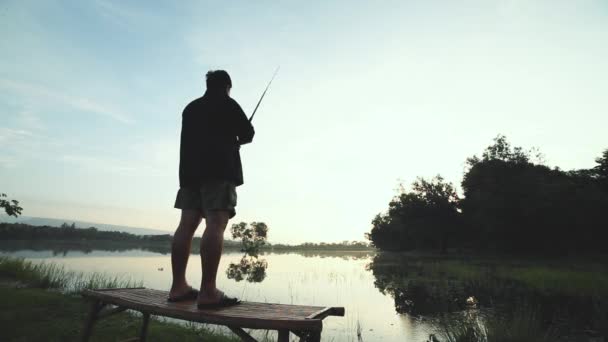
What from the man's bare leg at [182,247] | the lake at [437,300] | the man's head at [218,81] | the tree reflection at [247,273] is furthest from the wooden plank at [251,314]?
the tree reflection at [247,273]

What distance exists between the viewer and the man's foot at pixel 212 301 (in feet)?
8.67

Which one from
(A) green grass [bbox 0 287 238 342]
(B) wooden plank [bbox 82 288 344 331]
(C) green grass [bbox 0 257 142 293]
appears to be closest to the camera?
(B) wooden plank [bbox 82 288 344 331]

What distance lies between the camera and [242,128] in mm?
3158

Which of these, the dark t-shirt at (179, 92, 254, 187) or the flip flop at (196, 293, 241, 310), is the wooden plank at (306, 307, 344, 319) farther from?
the dark t-shirt at (179, 92, 254, 187)

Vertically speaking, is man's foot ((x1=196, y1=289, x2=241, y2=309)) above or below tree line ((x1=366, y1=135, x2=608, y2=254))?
below

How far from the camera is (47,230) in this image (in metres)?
112

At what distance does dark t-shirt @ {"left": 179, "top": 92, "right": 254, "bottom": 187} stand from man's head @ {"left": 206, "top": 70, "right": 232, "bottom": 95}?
98 millimetres

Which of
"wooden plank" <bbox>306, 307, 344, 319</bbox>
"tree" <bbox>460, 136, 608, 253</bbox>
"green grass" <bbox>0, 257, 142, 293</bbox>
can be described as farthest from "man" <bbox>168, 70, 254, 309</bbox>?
"tree" <bbox>460, 136, 608, 253</bbox>

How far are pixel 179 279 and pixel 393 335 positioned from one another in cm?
884

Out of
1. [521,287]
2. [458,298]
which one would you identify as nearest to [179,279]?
[458,298]

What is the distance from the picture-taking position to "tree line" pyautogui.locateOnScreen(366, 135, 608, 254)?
35.2 metres

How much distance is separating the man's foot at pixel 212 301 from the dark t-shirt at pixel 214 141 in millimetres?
Answer: 1015

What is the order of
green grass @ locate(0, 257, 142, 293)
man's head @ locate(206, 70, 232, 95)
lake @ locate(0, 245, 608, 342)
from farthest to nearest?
green grass @ locate(0, 257, 142, 293)
lake @ locate(0, 245, 608, 342)
man's head @ locate(206, 70, 232, 95)

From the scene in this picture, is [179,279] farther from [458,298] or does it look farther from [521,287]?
[521,287]
